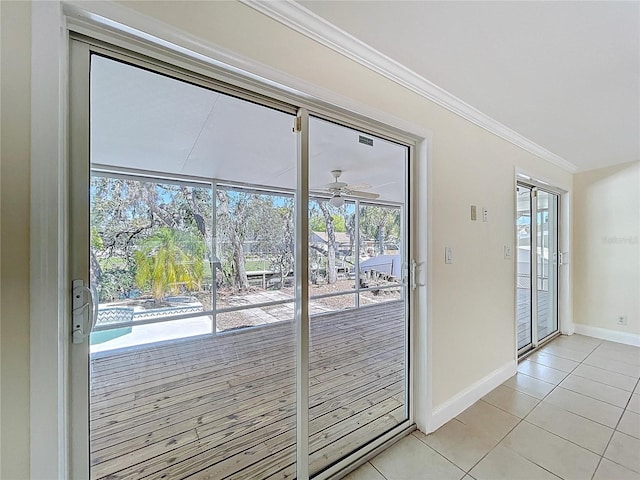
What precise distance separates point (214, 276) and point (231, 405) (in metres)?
1.17

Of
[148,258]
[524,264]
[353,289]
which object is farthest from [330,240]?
[524,264]

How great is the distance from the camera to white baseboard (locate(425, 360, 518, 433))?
1996mm

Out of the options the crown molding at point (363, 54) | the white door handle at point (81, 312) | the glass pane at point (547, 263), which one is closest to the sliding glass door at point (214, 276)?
the white door handle at point (81, 312)

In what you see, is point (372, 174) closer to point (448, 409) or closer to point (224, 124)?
point (224, 124)

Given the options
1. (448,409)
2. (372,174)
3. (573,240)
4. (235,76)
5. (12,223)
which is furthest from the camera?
(573,240)

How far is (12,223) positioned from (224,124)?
5.05 feet

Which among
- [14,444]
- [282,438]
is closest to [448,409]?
[282,438]

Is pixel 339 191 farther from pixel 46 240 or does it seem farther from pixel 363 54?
pixel 46 240

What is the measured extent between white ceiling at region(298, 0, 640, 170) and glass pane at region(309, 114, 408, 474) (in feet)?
1.68

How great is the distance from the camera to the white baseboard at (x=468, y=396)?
200 cm

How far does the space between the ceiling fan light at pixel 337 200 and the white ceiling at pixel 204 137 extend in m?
0.30

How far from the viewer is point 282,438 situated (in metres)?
1.86

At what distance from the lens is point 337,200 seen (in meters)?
2.96

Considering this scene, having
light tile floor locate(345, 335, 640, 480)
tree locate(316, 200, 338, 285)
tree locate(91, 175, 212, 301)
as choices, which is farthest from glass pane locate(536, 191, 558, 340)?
tree locate(91, 175, 212, 301)
